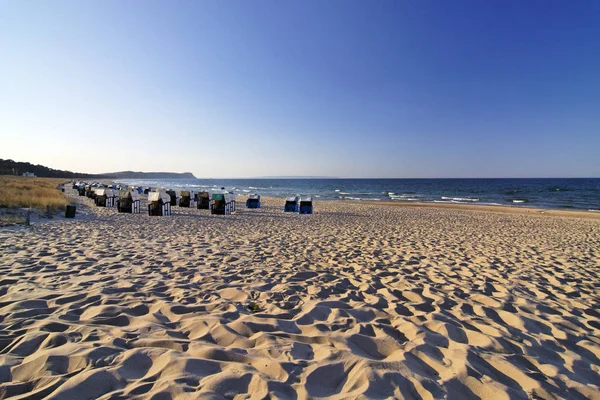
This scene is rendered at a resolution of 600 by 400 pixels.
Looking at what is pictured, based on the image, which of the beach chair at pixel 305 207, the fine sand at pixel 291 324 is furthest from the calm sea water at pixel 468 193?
the fine sand at pixel 291 324

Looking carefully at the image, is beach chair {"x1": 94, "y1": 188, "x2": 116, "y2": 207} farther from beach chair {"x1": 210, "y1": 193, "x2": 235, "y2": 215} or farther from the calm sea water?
the calm sea water

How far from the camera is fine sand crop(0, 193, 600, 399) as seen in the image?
1.92 metres

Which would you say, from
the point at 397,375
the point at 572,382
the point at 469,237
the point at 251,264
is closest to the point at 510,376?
the point at 572,382

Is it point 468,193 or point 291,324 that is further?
point 468,193

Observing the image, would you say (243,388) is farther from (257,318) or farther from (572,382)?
(572,382)

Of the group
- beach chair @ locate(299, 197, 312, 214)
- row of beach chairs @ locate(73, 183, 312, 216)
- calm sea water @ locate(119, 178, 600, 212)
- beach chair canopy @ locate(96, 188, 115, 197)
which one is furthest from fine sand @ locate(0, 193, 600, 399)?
calm sea water @ locate(119, 178, 600, 212)

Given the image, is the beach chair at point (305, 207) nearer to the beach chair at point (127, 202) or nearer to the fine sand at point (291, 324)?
the beach chair at point (127, 202)

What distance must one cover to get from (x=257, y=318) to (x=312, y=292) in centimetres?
100

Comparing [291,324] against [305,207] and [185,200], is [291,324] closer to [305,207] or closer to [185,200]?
[305,207]

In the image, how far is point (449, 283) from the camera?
419cm

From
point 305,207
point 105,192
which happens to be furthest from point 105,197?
point 305,207

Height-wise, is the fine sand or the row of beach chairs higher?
the row of beach chairs

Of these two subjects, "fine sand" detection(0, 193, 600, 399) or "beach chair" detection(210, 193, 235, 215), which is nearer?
"fine sand" detection(0, 193, 600, 399)

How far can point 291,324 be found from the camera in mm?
2793
